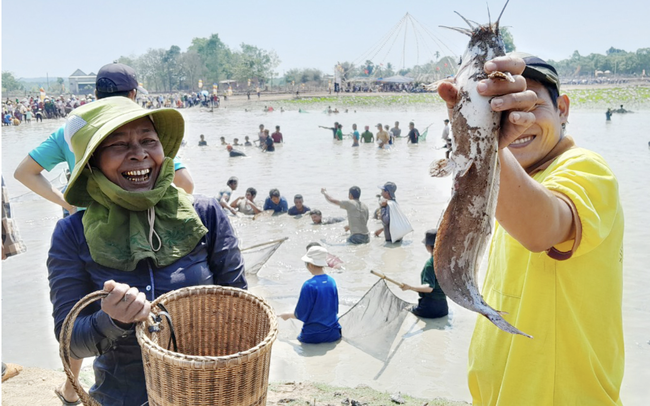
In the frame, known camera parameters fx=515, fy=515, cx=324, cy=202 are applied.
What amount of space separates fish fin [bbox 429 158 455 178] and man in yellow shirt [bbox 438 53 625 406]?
9.6 inches

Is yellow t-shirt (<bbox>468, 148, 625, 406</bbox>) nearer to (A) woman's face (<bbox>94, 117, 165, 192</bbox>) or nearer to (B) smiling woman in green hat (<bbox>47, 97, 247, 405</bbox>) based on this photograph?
(B) smiling woman in green hat (<bbox>47, 97, 247, 405</bbox>)

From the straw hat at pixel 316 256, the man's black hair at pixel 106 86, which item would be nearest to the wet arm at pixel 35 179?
the man's black hair at pixel 106 86

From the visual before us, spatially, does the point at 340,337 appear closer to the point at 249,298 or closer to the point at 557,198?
the point at 249,298

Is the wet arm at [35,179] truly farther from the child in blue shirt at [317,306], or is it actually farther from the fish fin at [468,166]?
the fish fin at [468,166]

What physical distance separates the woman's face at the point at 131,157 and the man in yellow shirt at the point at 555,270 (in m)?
1.42

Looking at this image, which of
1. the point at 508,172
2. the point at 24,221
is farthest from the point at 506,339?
the point at 24,221

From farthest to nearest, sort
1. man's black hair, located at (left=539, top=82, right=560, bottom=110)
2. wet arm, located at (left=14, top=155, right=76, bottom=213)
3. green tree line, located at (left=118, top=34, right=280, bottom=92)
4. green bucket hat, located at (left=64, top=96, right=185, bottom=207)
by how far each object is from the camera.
Result: green tree line, located at (left=118, top=34, right=280, bottom=92) < wet arm, located at (left=14, top=155, right=76, bottom=213) < green bucket hat, located at (left=64, top=96, right=185, bottom=207) < man's black hair, located at (left=539, top=82, right=560, bottom=110)

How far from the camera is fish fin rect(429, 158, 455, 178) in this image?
1.33 metres

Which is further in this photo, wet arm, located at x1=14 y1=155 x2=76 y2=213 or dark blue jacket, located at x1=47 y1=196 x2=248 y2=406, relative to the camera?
wet arm, located at x1=14 y1=155 x2=76 y2=213

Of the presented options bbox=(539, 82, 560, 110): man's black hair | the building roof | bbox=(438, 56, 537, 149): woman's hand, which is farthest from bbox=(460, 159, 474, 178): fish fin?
the building roof

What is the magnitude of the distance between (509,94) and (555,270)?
0.75m

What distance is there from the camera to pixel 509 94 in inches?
48.6

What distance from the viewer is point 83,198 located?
2.12 metres

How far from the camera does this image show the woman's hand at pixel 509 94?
4.01ft
